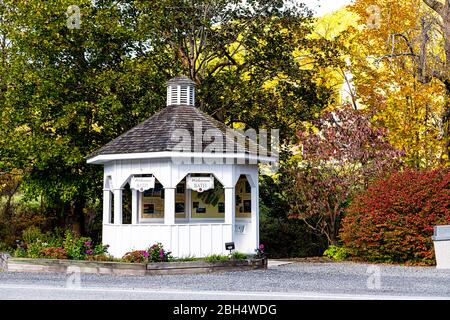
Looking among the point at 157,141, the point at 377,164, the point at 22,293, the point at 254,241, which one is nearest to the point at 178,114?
the point at 157,141

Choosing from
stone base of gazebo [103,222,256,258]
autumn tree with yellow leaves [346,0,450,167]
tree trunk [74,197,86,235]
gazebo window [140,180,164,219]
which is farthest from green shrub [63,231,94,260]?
autumn tree with yellow leaves [346,0,450,167]

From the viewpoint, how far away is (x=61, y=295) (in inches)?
565

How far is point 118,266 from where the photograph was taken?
20.0 meters

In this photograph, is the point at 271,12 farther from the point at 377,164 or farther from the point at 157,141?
the point at 157,141

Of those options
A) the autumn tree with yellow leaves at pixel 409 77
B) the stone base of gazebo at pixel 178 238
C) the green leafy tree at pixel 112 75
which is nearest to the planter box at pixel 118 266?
the stone base of gazebo at pixel 178 238

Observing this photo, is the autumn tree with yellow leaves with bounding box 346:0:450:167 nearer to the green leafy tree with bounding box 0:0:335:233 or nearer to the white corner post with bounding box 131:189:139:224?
the green leafy tree with bounding box 0:0:335:233

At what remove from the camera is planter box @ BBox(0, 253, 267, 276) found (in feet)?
65.2

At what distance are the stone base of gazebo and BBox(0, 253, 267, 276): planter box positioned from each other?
3.46 ft

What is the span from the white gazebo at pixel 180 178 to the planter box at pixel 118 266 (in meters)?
1.09

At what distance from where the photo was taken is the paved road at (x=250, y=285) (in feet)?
47.2

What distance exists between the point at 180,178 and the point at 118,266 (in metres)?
3.31

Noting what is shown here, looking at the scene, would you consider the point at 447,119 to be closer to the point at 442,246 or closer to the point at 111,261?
the point at 442,246

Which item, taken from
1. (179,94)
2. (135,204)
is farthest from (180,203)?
(179,94)

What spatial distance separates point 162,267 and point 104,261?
1877 millimetres
